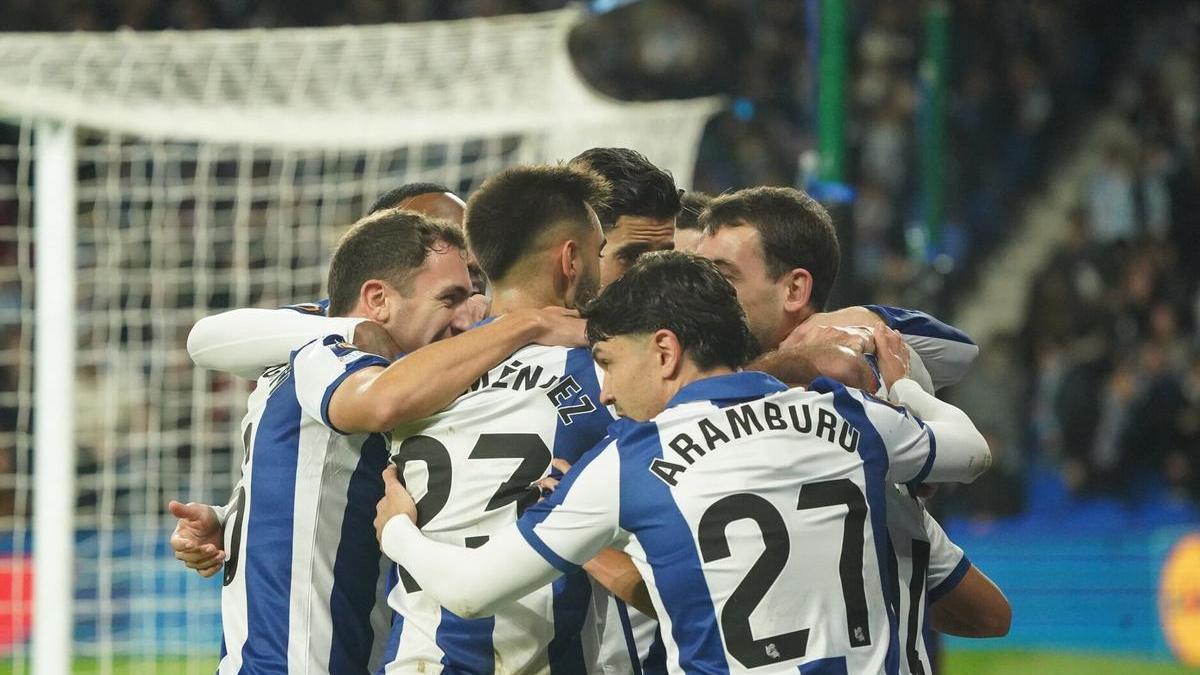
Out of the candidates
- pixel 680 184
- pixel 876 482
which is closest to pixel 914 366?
pixel 876 482

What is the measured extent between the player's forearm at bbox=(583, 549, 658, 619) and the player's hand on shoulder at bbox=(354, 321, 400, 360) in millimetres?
678

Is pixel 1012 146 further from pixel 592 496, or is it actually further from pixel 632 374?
pixel 592 496

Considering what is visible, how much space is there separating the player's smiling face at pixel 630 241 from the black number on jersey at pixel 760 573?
1.34m

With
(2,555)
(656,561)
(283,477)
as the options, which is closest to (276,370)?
(283,477)

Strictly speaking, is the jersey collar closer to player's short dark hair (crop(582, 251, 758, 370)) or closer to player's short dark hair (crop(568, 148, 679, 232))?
player's short dark hair (crop(582, 251, 758, 370))

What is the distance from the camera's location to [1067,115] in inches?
634

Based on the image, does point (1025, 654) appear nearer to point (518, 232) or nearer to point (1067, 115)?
point (1067, 115)

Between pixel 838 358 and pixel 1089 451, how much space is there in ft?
35.4

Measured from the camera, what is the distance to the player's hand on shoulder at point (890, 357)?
361cm

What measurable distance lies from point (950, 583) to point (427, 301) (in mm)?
1390

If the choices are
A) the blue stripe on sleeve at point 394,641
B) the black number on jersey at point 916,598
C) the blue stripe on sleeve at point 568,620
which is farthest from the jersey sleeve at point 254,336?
the black number on jersey at point 916,598

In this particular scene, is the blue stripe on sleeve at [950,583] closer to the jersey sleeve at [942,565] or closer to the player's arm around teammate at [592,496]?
the jersey sleeve at [942,565]

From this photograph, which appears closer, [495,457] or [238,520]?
[495,457]

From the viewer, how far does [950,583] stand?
374 cm
